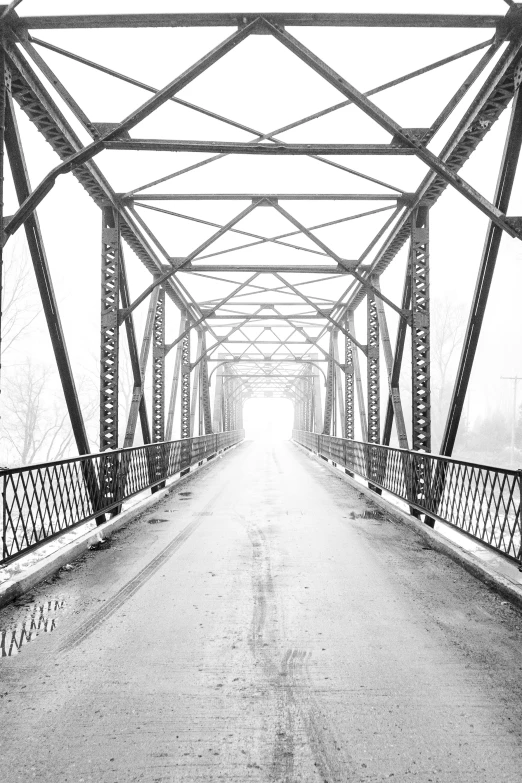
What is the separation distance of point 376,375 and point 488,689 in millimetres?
12343

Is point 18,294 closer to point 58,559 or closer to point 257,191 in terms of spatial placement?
point 257,191

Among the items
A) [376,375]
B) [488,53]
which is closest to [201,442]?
[376,375]

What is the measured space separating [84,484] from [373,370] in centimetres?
952

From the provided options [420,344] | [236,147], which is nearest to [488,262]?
[420,344]

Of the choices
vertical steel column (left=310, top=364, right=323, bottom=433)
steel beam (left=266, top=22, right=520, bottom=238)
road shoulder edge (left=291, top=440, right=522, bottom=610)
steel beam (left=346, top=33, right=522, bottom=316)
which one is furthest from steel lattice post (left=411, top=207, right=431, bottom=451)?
vertical steel column (left=310, top=364, right=323, bottom=433)

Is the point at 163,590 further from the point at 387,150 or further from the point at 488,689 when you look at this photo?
the point at 387,150

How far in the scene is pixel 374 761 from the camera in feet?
8.27

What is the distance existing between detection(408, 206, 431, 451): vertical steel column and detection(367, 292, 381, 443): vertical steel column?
457 cm

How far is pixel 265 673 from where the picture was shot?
3389mm

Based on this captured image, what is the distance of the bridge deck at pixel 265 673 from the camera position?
2547mm

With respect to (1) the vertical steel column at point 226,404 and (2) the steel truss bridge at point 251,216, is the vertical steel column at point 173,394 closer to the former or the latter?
(2) the steel truss bridge at point 251,216

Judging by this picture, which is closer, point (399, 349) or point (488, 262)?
point (488, 262)

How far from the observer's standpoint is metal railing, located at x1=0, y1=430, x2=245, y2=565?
18.2ft

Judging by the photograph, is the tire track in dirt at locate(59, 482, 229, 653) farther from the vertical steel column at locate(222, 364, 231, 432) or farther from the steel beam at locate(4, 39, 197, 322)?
the vertical steel column at locate(222, 364, 231, 432)
